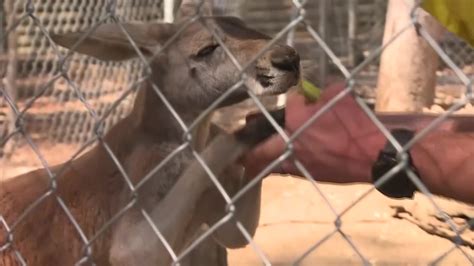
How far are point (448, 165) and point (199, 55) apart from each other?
4.89 ft

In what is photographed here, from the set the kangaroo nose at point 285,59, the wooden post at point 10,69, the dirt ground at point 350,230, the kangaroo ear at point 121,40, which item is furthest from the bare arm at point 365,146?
the wooden post at point 10,69

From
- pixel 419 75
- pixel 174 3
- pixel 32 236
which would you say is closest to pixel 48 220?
pixel 32 236

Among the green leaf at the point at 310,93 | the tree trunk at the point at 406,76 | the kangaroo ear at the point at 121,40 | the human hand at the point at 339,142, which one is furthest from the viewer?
the tree trunk at the point at 406,76

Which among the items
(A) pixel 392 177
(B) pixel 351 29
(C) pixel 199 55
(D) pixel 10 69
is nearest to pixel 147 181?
(C) pixel 199 55

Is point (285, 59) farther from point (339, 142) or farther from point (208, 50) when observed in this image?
point (339, 142)

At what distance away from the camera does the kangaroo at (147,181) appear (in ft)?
9.18

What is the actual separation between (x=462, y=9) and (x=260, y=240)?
Result: 2851mm

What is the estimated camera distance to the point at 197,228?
120 inches

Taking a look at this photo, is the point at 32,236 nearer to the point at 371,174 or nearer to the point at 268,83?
the point at 268,83

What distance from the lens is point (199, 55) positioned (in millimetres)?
2992

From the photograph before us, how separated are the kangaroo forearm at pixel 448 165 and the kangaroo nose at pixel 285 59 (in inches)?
35.2

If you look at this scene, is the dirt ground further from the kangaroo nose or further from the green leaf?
the green leaf

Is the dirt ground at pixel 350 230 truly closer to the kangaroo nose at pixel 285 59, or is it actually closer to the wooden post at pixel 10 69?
the kangaroo nose at pixel 285 59

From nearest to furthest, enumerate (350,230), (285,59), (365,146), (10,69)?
(365,146) → (285,59) → (350,230) → (10,69)
